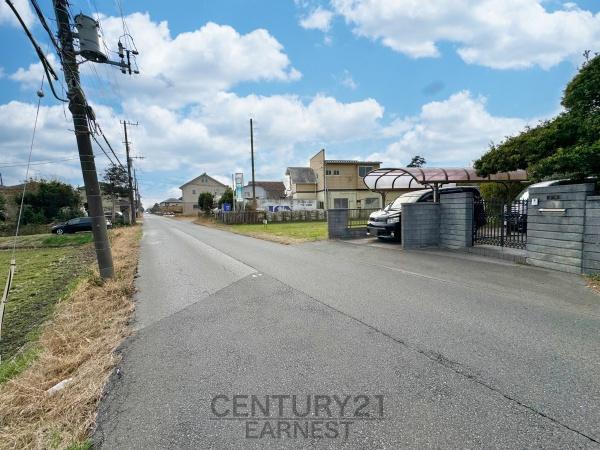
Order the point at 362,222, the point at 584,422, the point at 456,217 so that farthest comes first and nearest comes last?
1. the point at 362,222
2. the point at 456,217
3. the point at 584,422

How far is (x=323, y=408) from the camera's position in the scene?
2.46 meters

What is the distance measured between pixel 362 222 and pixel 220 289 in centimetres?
1039

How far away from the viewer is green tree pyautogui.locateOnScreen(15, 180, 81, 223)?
97.0ft

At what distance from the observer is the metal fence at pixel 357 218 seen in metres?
14.8

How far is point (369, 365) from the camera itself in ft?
10.1

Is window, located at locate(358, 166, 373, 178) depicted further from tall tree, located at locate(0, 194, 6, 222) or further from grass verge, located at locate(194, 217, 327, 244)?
tall tree, located at locate(0, 194, 6, 222)

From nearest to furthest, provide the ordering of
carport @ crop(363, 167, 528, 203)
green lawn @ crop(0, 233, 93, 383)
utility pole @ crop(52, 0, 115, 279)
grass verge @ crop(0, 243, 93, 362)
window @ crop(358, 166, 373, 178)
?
green lawn @ crop(0, 233, 93, 383) < grass verge @ crop(0, 243, 93, 362) < utility pole @ crop(52, 0, 115, 279) < carport @ crop(363, 167, 528, 203) < window @ crop(358, 166, 373, 178)

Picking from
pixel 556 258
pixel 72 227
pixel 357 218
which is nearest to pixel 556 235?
pixel 556 258

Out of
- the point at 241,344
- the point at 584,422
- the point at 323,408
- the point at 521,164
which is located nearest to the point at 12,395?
the point at 241,344

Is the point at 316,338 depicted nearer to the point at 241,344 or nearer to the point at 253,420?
the point at 241,344

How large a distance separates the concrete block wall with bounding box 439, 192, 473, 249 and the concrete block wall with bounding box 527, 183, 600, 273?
7.21 feet

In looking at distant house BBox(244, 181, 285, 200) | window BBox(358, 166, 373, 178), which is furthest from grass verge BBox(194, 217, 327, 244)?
distant house BBox(244, 181, 285, 200)

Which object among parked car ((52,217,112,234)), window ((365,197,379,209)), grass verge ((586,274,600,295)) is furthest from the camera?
window ((365,197,379,209))

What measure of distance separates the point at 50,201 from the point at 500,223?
38080 millimetres
